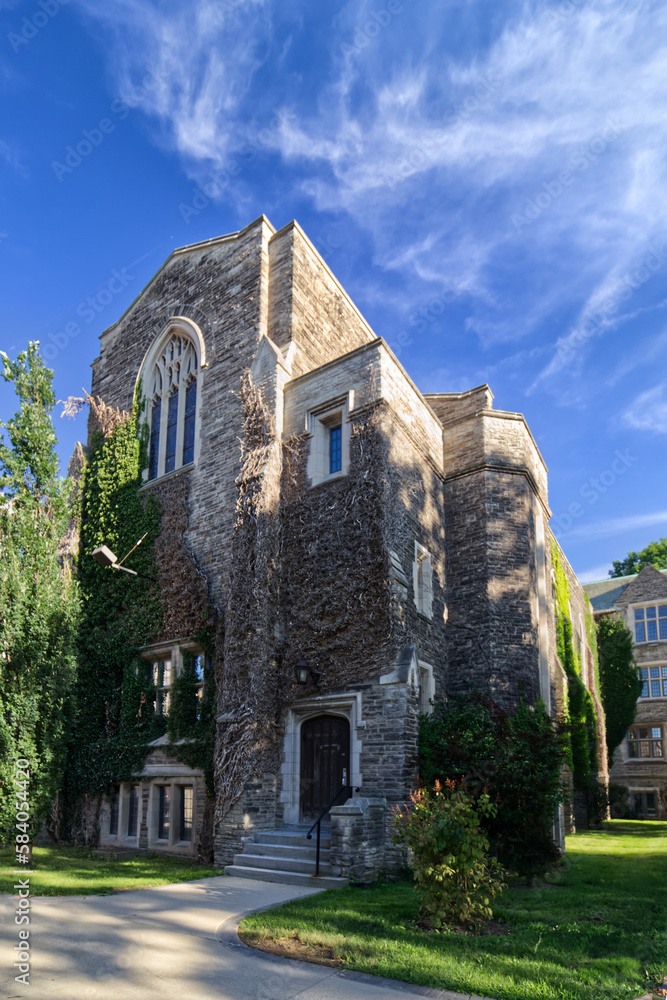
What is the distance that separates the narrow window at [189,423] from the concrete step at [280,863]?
874cm

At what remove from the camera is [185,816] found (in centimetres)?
1384

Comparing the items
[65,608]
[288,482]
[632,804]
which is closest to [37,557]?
[65,608]

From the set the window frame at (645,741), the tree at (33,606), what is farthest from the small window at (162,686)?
the window frame at (645,741)

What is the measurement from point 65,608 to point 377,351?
759 centimetres

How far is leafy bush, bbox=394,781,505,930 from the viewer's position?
7.44 meters

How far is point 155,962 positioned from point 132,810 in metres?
9.67

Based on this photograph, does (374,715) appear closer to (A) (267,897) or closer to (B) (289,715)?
(B) (289,715)

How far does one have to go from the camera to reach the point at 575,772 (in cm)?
2230

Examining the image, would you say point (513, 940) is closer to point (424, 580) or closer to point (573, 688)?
point (424, 580)

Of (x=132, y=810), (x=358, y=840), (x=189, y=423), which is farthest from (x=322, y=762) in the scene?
(x=189, y=423)

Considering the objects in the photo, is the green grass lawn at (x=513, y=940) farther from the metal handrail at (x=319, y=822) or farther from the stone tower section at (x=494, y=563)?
the stone tower section at (x=494, y=563)

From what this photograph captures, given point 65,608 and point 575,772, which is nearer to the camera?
point 65,608

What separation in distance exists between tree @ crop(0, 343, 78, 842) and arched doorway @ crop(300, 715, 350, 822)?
14.0 feet

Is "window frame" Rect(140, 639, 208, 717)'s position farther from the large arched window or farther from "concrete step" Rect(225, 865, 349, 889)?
the large arched window
